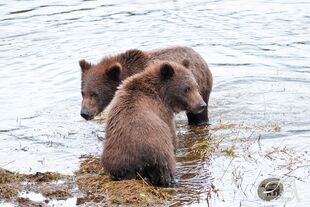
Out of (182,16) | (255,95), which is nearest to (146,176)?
(255,95)

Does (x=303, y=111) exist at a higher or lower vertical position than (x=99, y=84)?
lower

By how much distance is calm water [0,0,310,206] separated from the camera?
1020cm

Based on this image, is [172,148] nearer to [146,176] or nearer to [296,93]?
[146,176]

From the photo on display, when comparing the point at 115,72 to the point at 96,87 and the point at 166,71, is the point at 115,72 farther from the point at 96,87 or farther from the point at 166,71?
the point at 166,71

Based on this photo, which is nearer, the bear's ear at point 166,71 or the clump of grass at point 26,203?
the clump of grass at point 26,203

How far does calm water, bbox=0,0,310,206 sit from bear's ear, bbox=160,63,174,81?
4.17 feet

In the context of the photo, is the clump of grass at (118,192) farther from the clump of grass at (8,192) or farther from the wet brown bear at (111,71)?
the wet brown bear at (111,71)

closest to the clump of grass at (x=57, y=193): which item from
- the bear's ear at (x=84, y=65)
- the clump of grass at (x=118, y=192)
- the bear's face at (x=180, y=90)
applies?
the clump of grass at (x=118, y=192)

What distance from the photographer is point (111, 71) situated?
11562 mm

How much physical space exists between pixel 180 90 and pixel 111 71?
172 centimetres

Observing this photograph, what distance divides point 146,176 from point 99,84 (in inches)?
120

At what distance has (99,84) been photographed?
11727 mm

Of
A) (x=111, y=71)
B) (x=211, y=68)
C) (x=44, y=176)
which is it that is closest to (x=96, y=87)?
(x=111, y=71)

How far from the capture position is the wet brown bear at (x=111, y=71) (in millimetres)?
11695
